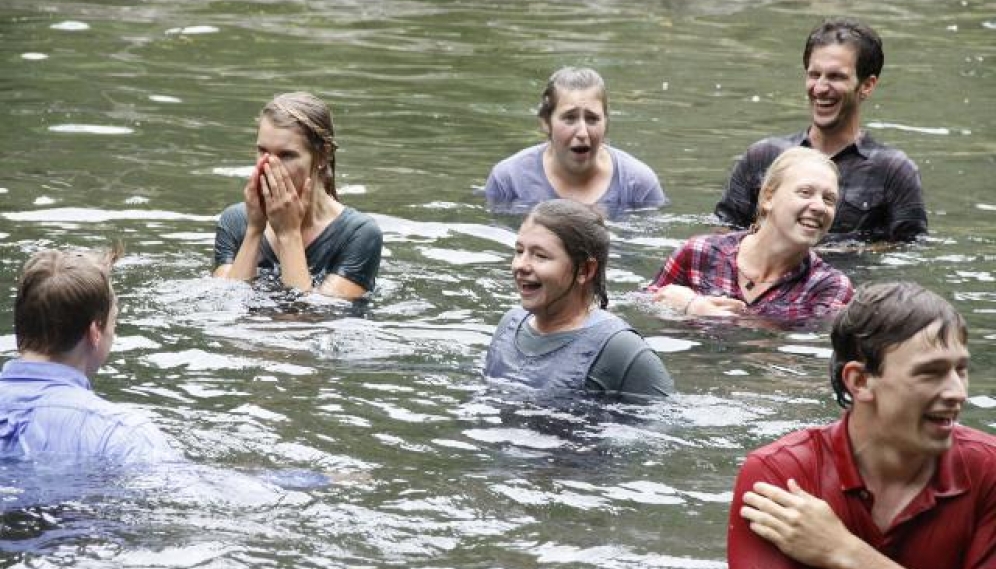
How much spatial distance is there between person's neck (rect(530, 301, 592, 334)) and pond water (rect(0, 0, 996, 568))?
0.35 m

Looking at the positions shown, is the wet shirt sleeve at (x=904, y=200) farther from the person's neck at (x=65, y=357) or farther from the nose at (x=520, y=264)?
the person's neck at (x=65, y=357)

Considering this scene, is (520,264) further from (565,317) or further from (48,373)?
(48,373)

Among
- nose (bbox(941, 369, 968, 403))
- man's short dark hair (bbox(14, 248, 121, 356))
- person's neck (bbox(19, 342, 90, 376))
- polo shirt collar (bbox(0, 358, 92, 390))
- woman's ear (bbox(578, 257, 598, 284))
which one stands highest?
nose (bbox(941, 369, 968, 403))

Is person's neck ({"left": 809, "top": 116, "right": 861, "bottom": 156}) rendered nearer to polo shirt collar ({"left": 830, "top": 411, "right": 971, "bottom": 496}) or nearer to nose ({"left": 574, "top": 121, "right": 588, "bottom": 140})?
nose ({"left": 574, "top": 121, "right": 588, "bottom": 140})

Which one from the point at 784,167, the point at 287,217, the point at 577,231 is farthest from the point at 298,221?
the point at 784,167

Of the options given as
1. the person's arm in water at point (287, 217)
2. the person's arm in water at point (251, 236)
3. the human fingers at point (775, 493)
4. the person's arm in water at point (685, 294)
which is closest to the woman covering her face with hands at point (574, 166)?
the person's arm in water at point (685, 294)

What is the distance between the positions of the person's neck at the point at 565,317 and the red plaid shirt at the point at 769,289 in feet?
6.41

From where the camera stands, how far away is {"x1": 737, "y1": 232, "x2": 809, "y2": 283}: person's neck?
9906 mm

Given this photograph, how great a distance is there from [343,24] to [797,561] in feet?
55.1

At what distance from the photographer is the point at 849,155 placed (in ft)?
39.4

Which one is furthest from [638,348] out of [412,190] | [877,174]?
[412,190]

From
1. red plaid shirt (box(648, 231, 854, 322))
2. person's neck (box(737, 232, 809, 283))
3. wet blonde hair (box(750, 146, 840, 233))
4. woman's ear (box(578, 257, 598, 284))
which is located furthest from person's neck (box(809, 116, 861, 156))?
woman's ear (box(578, 257, 598, 284))

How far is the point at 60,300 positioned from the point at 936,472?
9.71ft

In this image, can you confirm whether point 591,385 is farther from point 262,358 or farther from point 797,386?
point 262,358
